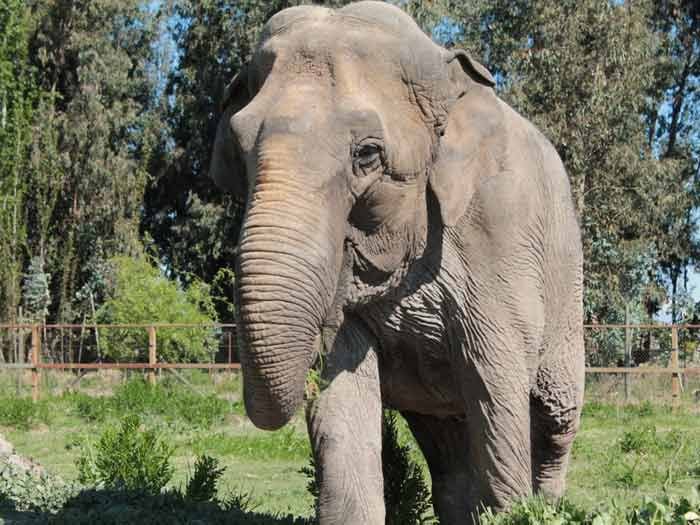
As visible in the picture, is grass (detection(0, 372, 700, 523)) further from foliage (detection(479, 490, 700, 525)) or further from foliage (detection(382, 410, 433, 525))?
foliage (detection(479, 490, 700, 525))

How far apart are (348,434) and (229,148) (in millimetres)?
1301

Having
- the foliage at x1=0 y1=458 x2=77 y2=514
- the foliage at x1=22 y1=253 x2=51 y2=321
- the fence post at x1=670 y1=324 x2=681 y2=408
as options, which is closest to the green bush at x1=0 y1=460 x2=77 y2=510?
the foliage at x1=0 y1=458 x2=77 y2=514

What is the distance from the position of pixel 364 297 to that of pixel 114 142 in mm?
28191

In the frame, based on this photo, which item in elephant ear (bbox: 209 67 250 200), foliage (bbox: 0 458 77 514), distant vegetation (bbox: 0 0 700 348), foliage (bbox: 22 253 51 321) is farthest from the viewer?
foliage (bbox: 22 253 51 321)

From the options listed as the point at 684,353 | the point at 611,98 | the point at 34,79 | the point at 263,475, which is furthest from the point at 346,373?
the point at 34,79

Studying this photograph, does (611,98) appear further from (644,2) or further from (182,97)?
(182,97)

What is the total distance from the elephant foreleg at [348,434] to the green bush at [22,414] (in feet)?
32.8

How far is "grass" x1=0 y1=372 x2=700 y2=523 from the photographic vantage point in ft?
30.8

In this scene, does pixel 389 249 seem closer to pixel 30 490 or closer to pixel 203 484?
pixel 203 484

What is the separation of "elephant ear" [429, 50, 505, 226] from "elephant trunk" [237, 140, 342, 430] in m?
0.76

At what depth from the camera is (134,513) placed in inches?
226

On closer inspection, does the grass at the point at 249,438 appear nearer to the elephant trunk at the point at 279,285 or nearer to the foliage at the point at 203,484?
the foliage at the point at 203,484

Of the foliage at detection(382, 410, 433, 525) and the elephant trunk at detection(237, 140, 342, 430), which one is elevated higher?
the elephant trunk at detection(237, 140, 342, 430)

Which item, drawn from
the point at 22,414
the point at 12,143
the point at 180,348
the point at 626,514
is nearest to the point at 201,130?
the point at 12,143
